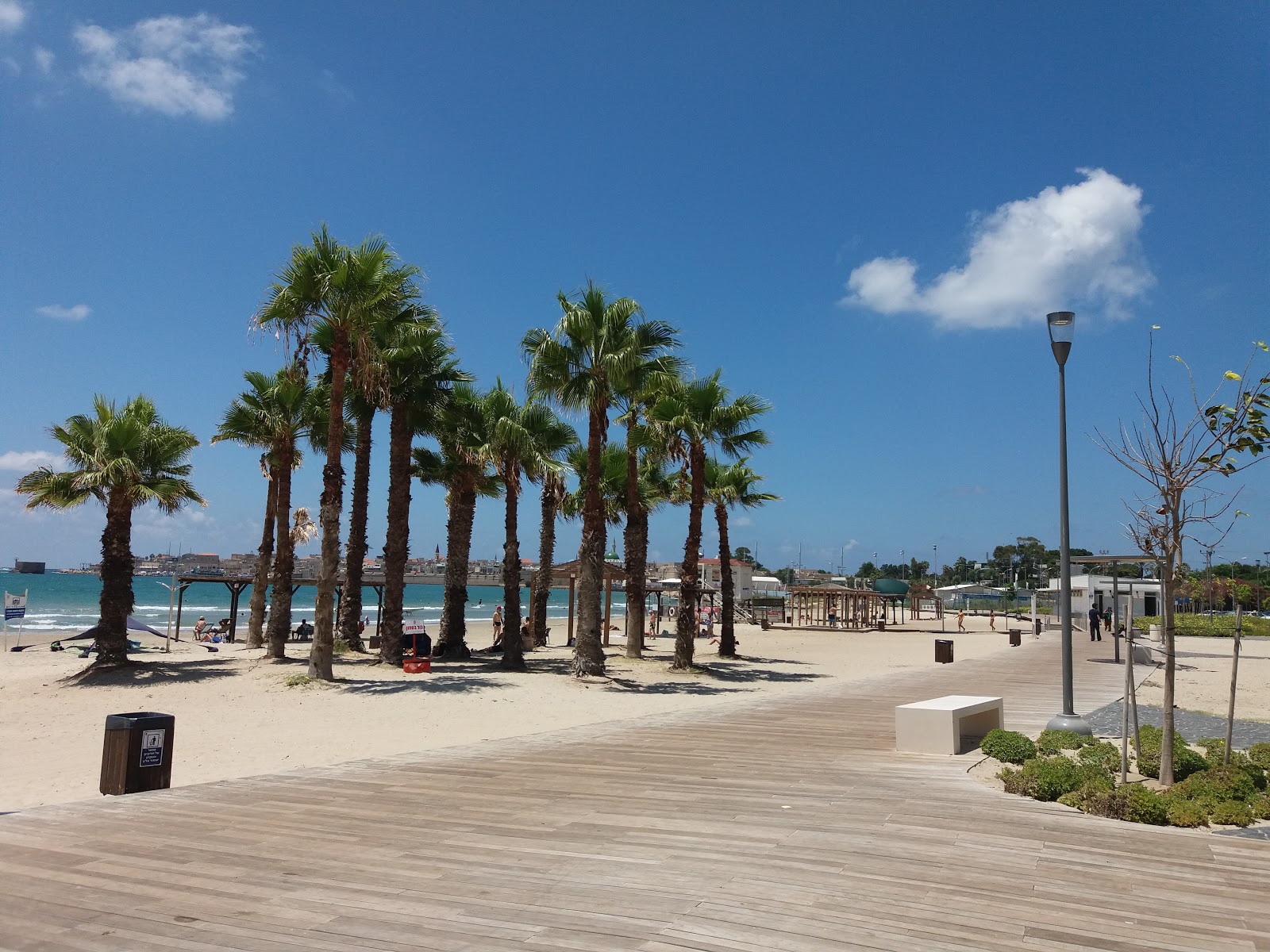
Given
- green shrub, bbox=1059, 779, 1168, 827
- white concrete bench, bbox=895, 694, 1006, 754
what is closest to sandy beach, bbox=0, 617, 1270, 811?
white concrete bench, bbox=895, 694, 1006, 754

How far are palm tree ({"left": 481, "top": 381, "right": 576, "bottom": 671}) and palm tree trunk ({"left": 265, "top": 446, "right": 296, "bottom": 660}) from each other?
18.4 ft

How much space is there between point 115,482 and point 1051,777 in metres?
17.8

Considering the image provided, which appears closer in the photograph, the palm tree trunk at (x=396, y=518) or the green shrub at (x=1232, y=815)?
the green shrub at (x=1232, y=815)

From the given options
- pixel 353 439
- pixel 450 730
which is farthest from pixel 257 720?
pixel 353 439

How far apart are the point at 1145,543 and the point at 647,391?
1258 centimetres

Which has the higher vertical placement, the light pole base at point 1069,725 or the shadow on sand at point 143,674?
the light pole base at point 1069,725

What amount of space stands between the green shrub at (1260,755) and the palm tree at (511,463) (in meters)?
14.3

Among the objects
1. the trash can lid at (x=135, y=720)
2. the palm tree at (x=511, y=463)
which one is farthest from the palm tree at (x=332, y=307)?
the trash can lid at (x=135, y=720)

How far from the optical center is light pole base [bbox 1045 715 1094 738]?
9.84 metres

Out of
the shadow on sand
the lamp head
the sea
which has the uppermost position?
the lamp head

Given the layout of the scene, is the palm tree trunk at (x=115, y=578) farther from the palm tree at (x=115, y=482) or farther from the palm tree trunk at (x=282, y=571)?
the palm tree trunk at (x=282, y=571)

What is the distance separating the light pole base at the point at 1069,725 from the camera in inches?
387

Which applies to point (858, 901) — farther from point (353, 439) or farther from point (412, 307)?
point (353, 439)

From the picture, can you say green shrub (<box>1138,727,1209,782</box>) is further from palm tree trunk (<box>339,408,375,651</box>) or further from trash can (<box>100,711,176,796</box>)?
palm tree trunk (<box>339,408,375,651</box>)
